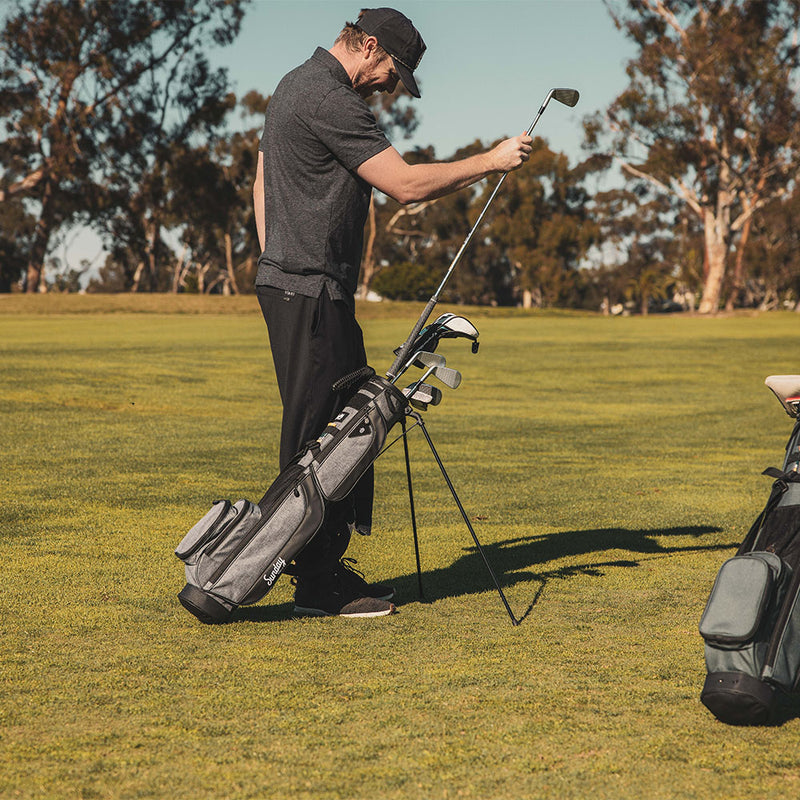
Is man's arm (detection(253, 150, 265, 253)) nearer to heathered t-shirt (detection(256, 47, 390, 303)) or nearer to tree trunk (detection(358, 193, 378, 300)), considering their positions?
heathered t-shirt (detection(256, 47, 390, 303))

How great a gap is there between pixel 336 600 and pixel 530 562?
1217 millimetres

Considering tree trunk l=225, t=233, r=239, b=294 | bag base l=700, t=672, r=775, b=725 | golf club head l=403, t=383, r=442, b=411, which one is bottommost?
bag base l=700, t=672, r=775, b=725

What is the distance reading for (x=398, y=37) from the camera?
4.00 meters

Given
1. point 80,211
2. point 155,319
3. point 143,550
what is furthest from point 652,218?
point 143,550

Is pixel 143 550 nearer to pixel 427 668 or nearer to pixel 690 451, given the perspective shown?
pixel 427 668

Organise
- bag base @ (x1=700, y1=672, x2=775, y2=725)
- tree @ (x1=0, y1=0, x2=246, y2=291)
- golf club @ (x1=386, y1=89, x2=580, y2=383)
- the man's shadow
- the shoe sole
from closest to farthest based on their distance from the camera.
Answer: bag base @ (x1=700, y1=672, x2=775, y2=725) < golf club @ (x1=386, y1=89, x2=580, y2=383) < the shoe sole < the man's shadow < tree @ (x1=0, y1=0, x2=246, y2=291)

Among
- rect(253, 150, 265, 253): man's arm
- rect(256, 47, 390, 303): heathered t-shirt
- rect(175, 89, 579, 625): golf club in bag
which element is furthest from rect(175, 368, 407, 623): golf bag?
rect(253, 150, 265, 253): man's arm

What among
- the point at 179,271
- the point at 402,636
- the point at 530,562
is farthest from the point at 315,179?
the point at 179,271

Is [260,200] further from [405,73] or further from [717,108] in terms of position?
[717,108]

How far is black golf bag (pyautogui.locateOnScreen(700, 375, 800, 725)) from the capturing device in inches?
113

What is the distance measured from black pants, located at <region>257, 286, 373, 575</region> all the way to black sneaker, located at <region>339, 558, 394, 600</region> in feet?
0.22

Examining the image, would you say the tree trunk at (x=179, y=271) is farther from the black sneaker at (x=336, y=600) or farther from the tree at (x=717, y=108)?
the black sneaker at (x=336, y=600)

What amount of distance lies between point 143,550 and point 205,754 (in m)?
2.53

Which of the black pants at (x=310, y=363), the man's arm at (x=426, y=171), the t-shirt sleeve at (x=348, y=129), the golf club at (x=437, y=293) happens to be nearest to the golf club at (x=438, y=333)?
the golf club at (x=437, y=293)
